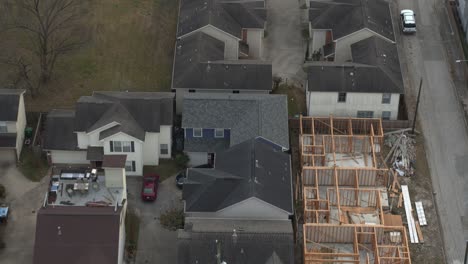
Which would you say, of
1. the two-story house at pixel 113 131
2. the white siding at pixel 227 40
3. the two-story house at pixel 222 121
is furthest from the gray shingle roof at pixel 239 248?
the white siding at pixel 227 40

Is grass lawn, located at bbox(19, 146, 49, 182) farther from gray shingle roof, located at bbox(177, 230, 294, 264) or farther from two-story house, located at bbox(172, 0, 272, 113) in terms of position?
gray shingle roof, located at bbox(177, 230, 294, 264)

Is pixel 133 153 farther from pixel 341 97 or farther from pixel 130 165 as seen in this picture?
pixel 341 97


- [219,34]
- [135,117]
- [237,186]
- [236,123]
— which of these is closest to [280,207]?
[237,186]

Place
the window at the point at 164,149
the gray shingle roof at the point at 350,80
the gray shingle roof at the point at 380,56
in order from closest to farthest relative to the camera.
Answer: the window at the point at 164,149 → the gray shingle roof at the point at 350,80 → the gray shingle roof at the point at 380,56

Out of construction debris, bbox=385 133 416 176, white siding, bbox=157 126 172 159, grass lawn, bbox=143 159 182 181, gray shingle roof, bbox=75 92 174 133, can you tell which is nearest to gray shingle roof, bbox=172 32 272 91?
gray shingle roof, bbox=75 92 174 133

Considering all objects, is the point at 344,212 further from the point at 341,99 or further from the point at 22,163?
the point at 22,163

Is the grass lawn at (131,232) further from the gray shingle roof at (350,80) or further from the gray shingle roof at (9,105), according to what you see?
the gray shingle roof at (350,80)
